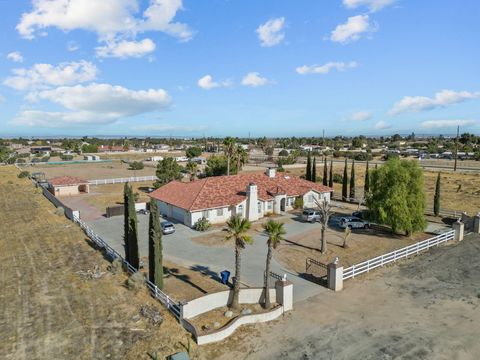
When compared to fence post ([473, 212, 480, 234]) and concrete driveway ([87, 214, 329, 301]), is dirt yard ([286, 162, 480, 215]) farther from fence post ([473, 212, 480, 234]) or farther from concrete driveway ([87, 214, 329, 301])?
concrete driveway ([87, 214, 329, 301])

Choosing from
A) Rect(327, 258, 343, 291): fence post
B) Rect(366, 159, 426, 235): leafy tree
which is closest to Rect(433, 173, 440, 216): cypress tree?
Rect(366, 159, 426, 235): leafy tree

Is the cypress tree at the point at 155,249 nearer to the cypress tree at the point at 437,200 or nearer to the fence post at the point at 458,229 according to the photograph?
the fence post at the point at 458,229

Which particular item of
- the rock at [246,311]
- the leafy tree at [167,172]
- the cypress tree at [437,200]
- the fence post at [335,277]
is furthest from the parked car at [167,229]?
the cypress tree at [437,200]

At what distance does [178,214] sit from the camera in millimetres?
39875

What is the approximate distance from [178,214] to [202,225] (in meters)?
5.08

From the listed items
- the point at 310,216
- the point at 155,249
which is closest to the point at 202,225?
the point at 310,216

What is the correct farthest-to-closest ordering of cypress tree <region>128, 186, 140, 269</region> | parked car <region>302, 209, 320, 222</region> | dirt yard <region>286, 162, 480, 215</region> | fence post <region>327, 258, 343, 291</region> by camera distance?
dirt yard <region>286, 162, 480, 215</region> < parked car <region>302, 209, 320, 222</region> < cypress tree <region>128, 186, 140, 269</region> < fence post <region>327, 258, 343, 291</region>

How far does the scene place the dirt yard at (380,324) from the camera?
53.8 feet

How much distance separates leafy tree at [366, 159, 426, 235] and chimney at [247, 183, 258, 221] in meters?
12.0

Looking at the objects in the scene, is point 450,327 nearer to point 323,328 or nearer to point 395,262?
point 323,328

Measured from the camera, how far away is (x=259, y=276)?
24922mm

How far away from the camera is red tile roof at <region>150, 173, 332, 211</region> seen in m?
38.4

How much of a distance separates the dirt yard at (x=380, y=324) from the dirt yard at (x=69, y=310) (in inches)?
132

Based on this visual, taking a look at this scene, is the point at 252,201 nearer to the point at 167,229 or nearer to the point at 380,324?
the point at 167,229
